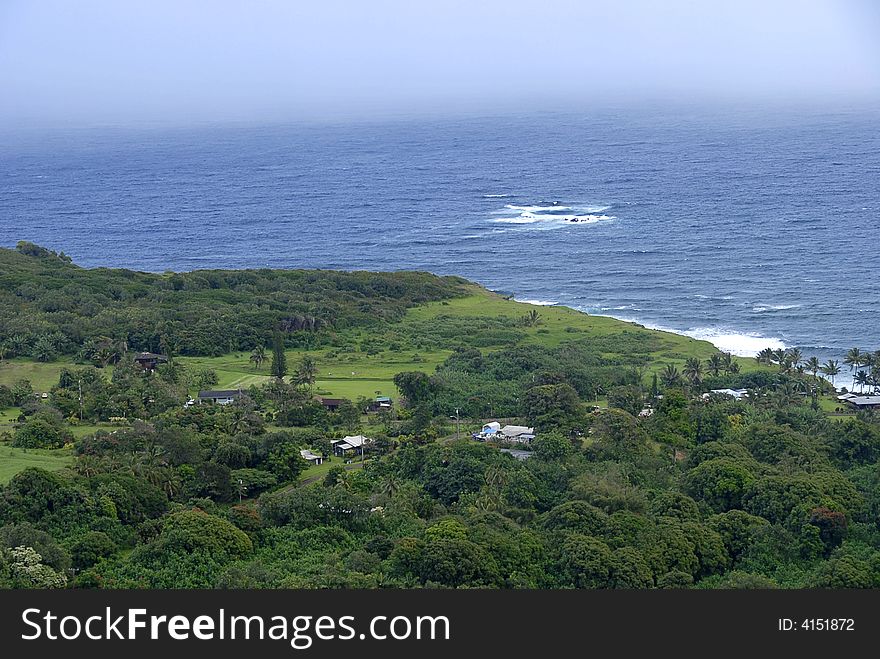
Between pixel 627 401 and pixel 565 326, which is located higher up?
pixel 565 326

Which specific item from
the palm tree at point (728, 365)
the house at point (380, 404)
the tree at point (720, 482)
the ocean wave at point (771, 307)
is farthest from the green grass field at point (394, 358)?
the tree at point (720, 482)

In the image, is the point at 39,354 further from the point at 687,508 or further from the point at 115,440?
the point at 687,508

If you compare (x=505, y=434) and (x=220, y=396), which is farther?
(x=220, y=396)

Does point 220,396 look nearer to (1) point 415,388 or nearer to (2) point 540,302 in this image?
(1) point 415,388

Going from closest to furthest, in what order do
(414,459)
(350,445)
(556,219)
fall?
(414,459), (350,445), (556,219)

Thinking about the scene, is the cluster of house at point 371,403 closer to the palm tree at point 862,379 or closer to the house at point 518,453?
the house at point 518,453

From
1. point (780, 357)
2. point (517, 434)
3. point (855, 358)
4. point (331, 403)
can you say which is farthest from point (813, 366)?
point (331, 403)
